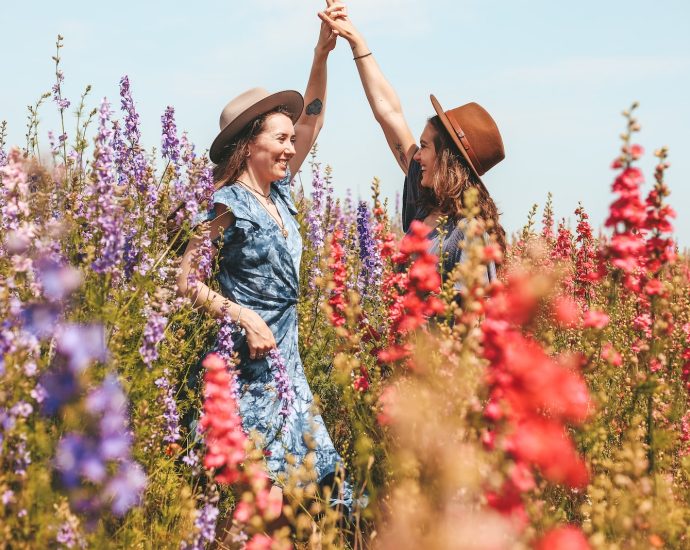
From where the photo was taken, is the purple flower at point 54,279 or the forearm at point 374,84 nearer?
the purple flower at point 54,279

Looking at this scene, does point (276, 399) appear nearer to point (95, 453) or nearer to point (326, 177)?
point (95, 453)

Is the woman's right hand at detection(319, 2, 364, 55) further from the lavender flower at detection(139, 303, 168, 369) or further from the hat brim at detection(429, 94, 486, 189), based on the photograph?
the lavender flower at detection(139, 303, 168, 369)

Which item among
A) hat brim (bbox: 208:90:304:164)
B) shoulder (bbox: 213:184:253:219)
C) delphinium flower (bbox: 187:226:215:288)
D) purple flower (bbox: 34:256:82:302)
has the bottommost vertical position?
purple flower (bbox: 34:256:82:302)

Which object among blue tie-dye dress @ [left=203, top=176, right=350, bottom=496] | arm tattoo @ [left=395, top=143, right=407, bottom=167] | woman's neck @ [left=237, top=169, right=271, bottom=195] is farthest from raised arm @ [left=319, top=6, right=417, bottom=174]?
blue tie-dye dress @ [left=203, top=176, right=350, bottom=496]

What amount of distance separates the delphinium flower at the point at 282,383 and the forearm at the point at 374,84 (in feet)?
5.24

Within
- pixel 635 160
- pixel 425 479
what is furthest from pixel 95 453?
pixel 635 160

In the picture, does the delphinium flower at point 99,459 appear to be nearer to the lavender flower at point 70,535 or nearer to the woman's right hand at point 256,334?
the lavender flower at point 70,535

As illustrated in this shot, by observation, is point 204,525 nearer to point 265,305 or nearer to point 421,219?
point 265,305

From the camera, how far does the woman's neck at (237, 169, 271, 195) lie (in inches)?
141

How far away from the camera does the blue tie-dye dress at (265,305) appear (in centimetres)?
334

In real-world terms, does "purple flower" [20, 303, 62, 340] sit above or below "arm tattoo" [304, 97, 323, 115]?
below

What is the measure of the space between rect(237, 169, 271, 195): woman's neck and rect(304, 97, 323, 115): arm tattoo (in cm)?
79

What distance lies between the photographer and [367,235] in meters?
4.36

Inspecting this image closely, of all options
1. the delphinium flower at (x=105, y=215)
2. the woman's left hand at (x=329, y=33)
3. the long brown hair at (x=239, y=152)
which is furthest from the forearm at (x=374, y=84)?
the delphinium flower at (x=105, y=215)
